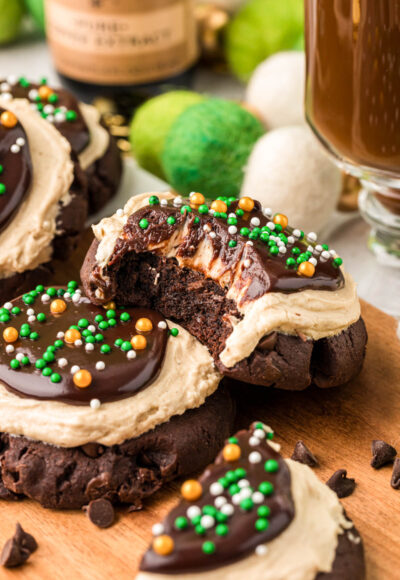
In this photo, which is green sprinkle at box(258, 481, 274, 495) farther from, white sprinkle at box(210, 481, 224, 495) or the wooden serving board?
the wooden serving board

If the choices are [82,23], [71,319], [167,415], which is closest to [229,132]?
[82,23]

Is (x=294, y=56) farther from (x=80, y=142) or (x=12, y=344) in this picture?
(x=12, y=344)

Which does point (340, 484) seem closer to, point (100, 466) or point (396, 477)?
point (396, 477)

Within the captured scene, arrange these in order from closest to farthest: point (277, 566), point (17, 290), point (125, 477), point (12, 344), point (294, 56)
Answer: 1. point (277, 566)
2. point (125, 477)
3. point (12, 344)
4. point (17, 290)
5. point (294, 56)

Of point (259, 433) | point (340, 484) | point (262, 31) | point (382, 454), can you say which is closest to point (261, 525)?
point (259, 433)

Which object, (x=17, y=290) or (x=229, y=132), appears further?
(x=229, y=132)

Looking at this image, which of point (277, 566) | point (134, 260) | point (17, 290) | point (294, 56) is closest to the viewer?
point (277, 566)
